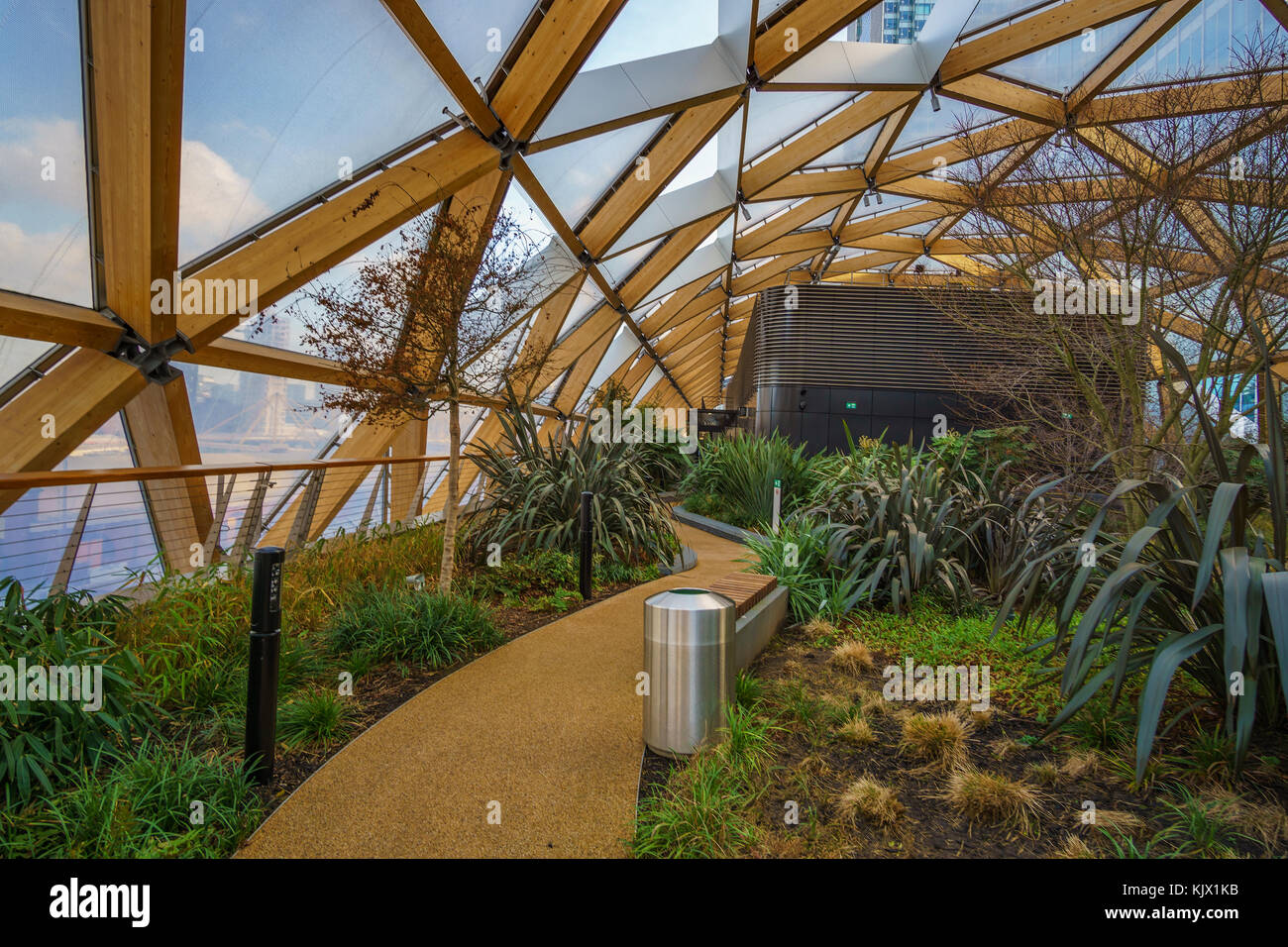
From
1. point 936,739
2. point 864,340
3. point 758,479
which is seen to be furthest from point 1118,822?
point 864,340

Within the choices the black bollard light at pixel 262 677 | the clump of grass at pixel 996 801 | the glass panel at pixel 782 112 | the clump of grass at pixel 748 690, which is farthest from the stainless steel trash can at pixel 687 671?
the glass panel at pixel 782 112

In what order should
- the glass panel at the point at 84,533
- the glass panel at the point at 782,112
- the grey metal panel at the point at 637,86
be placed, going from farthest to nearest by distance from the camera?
1. the glass panel at the point at 782,112
2. the grey metal panel at the point at 637,86
3. the glass panel at the point at 84,533

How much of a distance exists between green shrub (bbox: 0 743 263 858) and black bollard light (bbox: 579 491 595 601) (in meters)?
3.66

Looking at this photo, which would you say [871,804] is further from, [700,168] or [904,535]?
[700,168]

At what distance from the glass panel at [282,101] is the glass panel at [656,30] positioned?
2.36 meters

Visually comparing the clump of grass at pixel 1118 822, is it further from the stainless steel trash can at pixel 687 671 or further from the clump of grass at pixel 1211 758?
the stainless steel trash can at pixel 687 671

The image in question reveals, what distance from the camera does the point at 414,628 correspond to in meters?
4.61

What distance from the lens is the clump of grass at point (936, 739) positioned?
2.88 meters

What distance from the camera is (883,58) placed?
10.3 m

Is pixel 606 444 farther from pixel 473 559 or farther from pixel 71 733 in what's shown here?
pixel 71 733

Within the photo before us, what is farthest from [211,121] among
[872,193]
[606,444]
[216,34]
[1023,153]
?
[872,193]

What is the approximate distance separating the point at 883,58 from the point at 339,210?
27.6ft

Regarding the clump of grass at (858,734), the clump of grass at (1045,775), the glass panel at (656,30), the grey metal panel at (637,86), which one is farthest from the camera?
the grey metal panel at (637,86)
